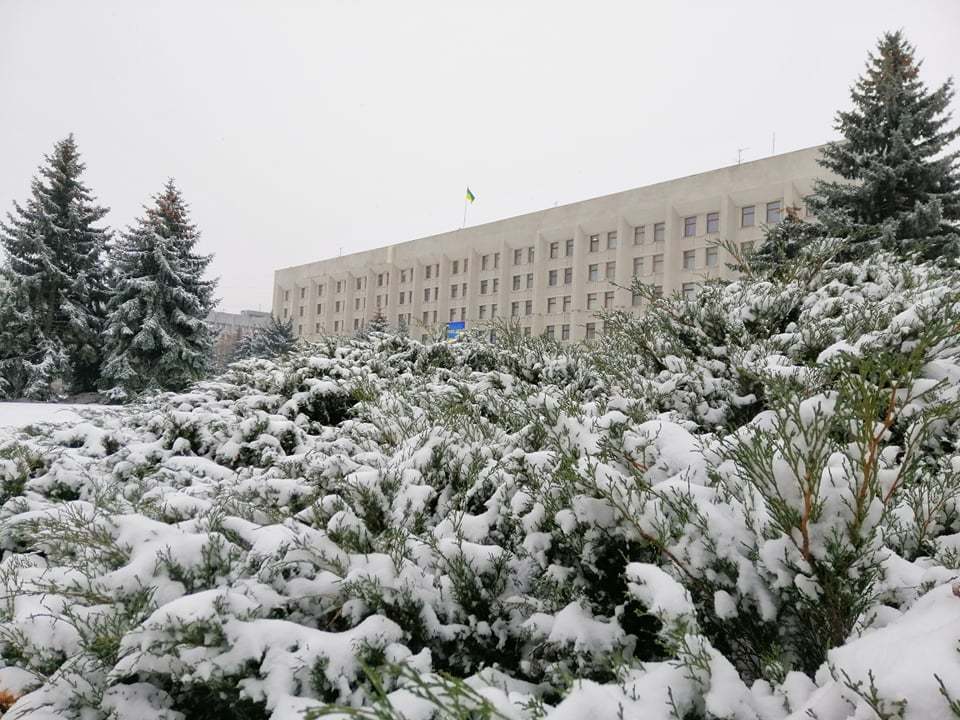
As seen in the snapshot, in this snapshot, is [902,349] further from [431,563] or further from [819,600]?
[431,563]

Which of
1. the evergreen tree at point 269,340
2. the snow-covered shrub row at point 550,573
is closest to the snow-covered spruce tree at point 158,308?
the evergreen tree at point 269,340

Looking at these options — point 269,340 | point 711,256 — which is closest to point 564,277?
point 711,256

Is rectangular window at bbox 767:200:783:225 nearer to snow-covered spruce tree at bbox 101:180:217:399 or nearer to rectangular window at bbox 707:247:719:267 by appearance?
rectangular window at bbox 707:247:719:267

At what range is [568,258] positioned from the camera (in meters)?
46.7

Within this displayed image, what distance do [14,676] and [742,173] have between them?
4203 cm

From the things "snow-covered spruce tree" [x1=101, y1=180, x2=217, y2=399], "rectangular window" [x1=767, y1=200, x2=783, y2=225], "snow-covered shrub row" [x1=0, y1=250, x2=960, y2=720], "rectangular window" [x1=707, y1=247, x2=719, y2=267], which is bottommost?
"snow-covered shrub row" [x1=0, y1=250, x2=960, y2=720]

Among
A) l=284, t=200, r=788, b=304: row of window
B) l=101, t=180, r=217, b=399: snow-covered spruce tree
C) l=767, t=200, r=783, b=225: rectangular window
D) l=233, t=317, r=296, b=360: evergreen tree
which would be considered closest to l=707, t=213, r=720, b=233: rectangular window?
l=284, t=200, r=788, b=304: row of window

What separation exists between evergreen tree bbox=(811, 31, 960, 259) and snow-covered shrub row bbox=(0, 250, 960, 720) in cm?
1285

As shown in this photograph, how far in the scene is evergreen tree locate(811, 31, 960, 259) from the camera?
13562 mm

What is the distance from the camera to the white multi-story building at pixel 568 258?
36938 millimetres

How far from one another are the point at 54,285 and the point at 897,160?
92.4 ft

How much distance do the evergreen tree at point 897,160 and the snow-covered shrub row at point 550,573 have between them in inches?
506

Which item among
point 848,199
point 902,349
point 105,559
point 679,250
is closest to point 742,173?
point 679,250

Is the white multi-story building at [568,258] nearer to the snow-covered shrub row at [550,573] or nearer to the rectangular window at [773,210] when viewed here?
the rectangular window at [773,210]
